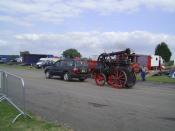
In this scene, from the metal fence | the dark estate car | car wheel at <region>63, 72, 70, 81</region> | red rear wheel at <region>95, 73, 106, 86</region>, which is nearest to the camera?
the metal fence

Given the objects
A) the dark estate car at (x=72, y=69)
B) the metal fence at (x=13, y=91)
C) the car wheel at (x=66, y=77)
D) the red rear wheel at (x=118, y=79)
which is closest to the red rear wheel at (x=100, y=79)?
the red rear wheel at (x=118, y=79)

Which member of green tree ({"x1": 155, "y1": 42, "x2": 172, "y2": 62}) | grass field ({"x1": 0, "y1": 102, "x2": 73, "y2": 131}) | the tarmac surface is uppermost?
green tree ({"x1": 155, "y1": 42, "x2": 172, "y2": 62})

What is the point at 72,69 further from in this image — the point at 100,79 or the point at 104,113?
the point at 104,113

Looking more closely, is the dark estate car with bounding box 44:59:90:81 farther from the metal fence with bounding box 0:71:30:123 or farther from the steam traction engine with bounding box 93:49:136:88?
the metal fence with bounding box 0:71:30:123

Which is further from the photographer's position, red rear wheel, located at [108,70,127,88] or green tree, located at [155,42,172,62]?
green tree, located at [155,42,172,62]

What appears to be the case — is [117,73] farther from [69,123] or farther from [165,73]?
[165,73]

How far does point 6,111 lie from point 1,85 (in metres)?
1.06

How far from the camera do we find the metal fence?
10.5 metres

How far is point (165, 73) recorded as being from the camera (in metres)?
42.2

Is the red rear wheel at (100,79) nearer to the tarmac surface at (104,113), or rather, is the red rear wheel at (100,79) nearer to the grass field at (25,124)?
the tarmac surface at (104,113)

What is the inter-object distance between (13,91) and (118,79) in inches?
487

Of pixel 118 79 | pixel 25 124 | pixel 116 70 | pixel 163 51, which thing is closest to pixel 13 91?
pixel 25 124

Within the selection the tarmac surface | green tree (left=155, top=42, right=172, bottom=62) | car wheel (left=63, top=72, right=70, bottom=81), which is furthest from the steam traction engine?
green tree (left=155, top=42, right=172, bottom=62)

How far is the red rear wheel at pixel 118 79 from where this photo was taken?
2261 cm
